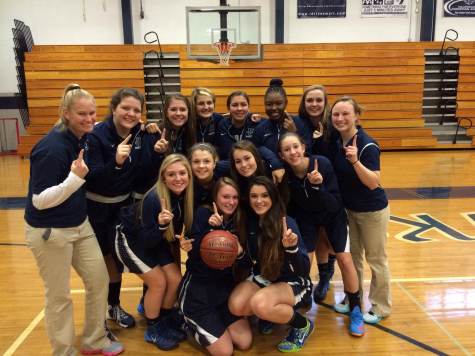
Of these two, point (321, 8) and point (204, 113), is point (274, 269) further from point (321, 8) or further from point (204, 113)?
point (321, 8)

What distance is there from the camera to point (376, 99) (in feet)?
39.8

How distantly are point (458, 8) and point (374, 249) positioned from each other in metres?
11.9

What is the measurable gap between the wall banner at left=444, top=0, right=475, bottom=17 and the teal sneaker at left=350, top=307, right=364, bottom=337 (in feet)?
39.3

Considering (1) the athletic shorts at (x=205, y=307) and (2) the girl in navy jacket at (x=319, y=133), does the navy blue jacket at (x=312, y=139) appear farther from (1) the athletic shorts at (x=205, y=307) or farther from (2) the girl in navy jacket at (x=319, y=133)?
(1) the athletic shorts at (x=205, y=307)

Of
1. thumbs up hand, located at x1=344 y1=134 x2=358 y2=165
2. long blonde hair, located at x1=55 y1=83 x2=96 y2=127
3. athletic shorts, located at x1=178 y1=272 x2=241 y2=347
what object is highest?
long blonde hair, located at x1=55 y1=83 x2=96 y2=127

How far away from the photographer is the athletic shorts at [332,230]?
10.4ft

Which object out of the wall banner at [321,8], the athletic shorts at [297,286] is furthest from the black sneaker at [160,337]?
the wall banner at [321,8]

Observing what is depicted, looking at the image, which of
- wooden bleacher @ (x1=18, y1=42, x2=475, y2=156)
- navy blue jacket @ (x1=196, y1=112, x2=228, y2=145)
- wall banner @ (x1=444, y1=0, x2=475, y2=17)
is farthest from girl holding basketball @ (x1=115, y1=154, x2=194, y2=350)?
wall banner @ (x1=444, y1=0, x2=475, y2=17)

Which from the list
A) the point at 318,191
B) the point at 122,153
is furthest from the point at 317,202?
the point at 122,153

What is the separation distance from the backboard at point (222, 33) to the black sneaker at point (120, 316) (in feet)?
27.9

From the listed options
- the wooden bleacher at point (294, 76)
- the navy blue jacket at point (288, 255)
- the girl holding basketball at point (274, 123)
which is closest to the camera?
the navy blue jacket at point (288, 255)

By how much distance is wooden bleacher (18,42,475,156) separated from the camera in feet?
38.2

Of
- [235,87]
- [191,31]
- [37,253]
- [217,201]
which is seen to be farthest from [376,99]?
[37,253]

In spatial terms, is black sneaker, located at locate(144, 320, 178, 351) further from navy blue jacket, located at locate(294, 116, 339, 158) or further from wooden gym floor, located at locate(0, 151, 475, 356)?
navy blue jacket, located at locate(294, 116, 339, 158)
